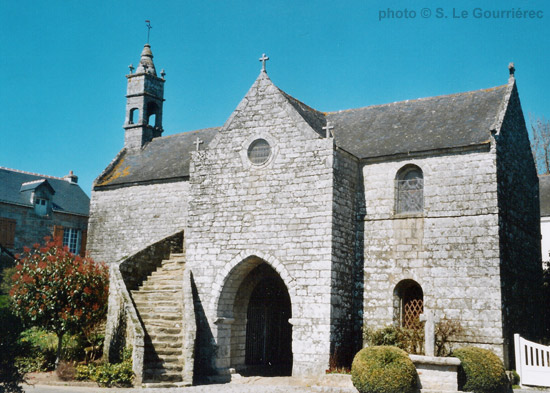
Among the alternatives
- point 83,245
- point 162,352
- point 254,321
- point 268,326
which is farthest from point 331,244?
point 83,245

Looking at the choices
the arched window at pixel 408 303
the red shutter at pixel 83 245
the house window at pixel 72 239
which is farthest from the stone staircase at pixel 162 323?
the house window at pixel 72 239

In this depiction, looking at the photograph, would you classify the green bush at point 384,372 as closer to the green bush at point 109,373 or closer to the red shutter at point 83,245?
the green bush at point 109,373

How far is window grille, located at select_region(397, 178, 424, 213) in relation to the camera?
55.0ft

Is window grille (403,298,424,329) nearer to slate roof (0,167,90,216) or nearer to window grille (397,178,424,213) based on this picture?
window grille (397,178,424,213)

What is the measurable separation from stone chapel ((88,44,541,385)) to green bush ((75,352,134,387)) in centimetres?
37

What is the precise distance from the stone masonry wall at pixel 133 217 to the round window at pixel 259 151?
14.4 ft

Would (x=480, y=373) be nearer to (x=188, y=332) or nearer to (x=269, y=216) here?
(x=269, y=216)

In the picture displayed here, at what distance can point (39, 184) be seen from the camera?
2816cm

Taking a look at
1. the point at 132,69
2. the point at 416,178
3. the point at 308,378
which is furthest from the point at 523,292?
the point at 132,69

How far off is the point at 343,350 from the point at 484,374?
11.8 ft

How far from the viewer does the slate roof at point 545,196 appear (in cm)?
2706

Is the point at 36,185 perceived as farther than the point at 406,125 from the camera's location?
Yes

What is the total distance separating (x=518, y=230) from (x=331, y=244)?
5906mm

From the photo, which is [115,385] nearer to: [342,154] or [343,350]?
[343,350]
